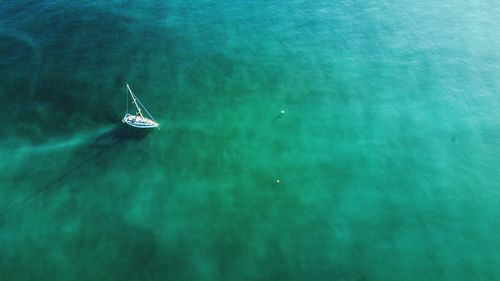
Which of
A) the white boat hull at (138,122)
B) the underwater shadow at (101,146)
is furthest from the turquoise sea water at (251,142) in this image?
the white boat hull at (138,122)

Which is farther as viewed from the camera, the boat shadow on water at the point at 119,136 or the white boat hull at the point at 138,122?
the white boat hull at the point at 138,122

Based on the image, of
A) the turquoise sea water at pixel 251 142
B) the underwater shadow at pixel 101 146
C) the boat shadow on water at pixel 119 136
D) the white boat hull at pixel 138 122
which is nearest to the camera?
the turquoise sea water at pixel 251 142

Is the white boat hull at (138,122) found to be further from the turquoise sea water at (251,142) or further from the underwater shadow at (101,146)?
the turquoise sea water at (251,142)

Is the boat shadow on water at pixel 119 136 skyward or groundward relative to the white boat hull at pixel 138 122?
groundward

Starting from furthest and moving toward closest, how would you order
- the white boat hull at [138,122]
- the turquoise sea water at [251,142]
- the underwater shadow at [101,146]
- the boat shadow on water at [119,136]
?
the white boat hull at [138,122] → the boat shadow on water at [119,136] → the underwater shadow at [101,146] → the turquoise sea water at [251,142]

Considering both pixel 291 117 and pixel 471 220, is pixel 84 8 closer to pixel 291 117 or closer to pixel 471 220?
pixel 291 117

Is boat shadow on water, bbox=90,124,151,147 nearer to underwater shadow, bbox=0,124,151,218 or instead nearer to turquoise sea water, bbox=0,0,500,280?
underwater shadow, bbox=0,124,151,218
